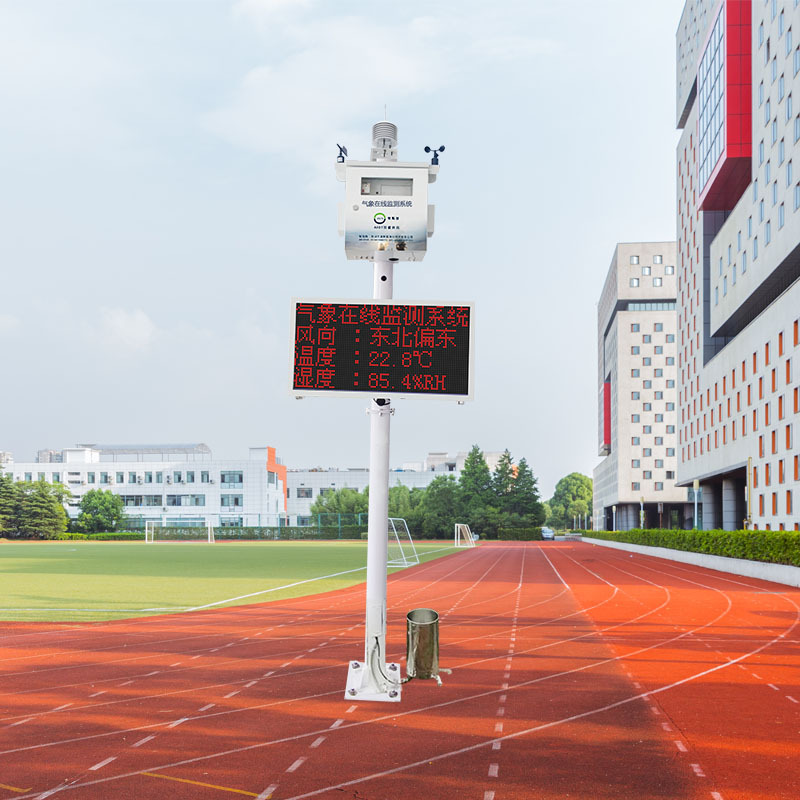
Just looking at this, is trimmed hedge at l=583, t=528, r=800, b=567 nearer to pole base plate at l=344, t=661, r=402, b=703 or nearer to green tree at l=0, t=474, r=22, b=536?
pole base plate at l=344, t=661, r=402, b=703

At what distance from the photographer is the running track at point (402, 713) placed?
6.99 m

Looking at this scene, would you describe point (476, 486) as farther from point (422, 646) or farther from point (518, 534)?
point (422, 646)

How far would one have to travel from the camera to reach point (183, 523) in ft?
391

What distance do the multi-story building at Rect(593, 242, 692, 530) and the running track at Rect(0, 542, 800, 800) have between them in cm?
9326

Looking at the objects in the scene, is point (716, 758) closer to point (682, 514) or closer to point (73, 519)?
point (682, 514)

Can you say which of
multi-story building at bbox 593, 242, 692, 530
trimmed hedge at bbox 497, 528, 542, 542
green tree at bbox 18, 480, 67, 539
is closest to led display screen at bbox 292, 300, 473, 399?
green tree at bbox 18, 480, 67, 539

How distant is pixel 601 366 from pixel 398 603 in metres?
124

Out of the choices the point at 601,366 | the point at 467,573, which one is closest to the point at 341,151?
the point at 467,573

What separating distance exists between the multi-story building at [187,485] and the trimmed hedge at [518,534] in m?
31.0

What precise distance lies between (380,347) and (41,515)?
99.3 meters

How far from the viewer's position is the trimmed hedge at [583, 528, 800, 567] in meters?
29.4

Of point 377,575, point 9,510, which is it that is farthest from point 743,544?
point 9,510

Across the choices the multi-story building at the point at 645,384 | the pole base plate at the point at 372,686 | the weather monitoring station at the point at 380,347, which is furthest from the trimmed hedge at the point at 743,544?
the multi-story building at the point at 645,384

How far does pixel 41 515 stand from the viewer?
99.6 meters
